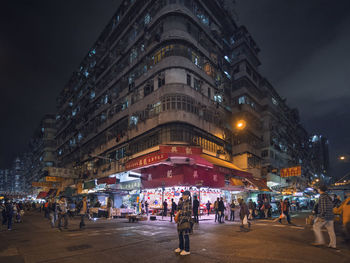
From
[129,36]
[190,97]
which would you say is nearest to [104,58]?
[129,36]

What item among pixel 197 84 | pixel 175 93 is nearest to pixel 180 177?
pixel 175 93

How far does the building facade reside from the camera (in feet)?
89.5

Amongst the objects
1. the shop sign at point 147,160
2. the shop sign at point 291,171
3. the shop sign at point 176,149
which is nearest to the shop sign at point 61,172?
the shop sign at point 147,160

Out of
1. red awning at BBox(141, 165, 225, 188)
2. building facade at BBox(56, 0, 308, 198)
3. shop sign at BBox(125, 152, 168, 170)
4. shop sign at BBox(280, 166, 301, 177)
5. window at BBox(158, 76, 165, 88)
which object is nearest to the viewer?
shop sign at BBox(125, 152, 168, 170)

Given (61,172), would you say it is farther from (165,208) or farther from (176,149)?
(176,149)

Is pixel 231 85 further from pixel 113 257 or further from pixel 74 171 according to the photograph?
pixel 113 257

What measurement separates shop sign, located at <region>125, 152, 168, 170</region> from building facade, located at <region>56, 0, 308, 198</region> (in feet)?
4.49

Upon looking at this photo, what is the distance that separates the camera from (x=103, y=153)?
3962 cm

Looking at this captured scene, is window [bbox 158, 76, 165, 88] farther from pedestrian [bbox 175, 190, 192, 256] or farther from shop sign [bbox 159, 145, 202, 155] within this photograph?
pedestrian [bbox 175, 190, 192, 256]

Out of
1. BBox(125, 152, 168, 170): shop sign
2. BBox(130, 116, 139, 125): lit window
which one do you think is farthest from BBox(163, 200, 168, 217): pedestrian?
BBox(130, 116, 139, 125): lit window

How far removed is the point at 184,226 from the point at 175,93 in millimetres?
20064

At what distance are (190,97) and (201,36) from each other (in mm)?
10273

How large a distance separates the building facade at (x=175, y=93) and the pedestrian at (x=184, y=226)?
1689 cm

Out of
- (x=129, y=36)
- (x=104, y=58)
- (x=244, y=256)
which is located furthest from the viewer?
(x=104, y=58)
